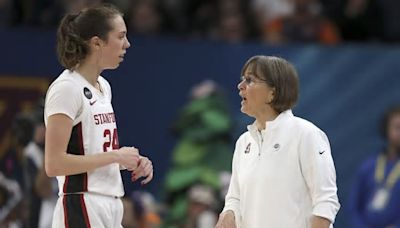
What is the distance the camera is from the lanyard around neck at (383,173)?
10984 millimetres

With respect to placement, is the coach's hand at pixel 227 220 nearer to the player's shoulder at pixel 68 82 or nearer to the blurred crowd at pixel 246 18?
the player's shoulder at pixel 68 82

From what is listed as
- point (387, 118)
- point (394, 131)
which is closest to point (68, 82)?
point (394, 131)

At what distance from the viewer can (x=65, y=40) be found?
616cm

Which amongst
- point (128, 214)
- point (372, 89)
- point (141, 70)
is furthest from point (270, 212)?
point (141, 70)

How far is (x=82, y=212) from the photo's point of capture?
6.07 metres

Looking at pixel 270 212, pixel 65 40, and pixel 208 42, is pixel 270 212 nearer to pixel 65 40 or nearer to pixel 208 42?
pixel 65 40

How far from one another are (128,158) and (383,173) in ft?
18.0

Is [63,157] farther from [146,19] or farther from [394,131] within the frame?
[146,19]

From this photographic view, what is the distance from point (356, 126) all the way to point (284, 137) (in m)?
6.25

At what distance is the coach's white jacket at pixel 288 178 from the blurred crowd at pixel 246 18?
21.1ft

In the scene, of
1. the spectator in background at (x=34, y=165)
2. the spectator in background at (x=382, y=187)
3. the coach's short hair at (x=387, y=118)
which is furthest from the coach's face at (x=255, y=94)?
the coach's short hair at (x=387, y=118)

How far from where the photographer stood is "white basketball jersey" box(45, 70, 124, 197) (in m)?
6.03

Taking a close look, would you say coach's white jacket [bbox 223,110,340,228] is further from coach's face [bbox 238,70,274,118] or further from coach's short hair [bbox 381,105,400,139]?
coach's short hair [bbox 381,105,400,139]

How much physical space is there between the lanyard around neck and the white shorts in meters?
5.34
